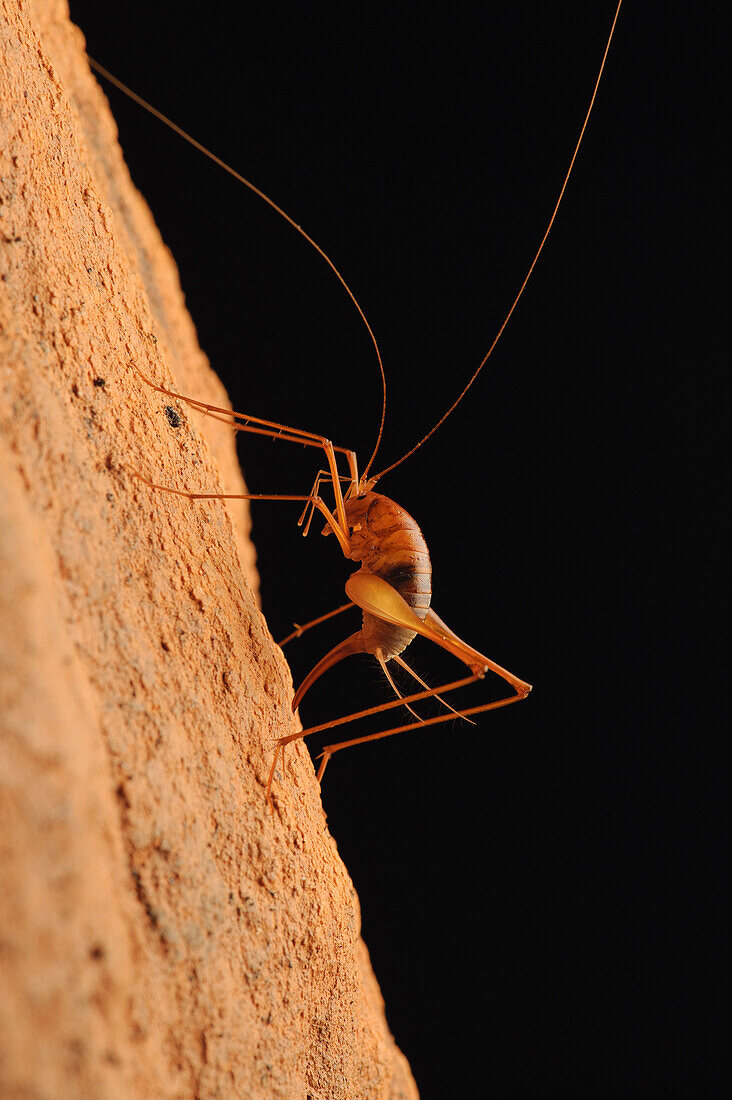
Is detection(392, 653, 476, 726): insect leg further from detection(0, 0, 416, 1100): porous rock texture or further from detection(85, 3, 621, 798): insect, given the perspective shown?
detection(0, 0, 416, 1100): porous rock texture

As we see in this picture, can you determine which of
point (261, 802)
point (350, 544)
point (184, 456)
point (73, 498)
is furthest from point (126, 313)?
point (261, 802)

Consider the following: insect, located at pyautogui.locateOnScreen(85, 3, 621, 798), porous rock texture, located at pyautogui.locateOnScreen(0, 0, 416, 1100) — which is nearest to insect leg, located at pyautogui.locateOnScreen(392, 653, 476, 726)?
insect, located at pyautogui.locateOnScreen(85, 3, 621, 798)

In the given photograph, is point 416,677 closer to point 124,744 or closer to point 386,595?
point 386,595

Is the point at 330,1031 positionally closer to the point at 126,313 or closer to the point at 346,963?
the point at 346,963

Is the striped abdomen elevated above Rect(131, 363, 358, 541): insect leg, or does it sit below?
below

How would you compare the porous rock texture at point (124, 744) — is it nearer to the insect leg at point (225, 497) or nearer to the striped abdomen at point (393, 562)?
the insect leg at point (225, 497)

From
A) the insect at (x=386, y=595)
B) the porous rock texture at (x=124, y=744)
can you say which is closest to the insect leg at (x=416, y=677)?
the insect at (x=386, y=595)
